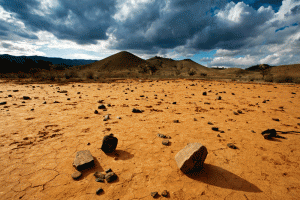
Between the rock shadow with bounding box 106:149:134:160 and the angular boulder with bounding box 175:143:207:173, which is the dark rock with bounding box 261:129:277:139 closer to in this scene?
the angular boulder with bounding box 175:143:207:173

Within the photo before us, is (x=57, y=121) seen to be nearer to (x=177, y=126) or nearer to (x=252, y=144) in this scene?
(x=177, y=126)

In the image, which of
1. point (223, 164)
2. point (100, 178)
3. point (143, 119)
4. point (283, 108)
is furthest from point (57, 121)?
point (283, 108)

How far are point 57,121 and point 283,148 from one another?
7.16 meters

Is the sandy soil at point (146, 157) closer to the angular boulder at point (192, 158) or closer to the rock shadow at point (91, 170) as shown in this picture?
the rock shadow at point (91, 170)

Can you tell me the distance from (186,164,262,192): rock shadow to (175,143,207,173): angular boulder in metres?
0.14

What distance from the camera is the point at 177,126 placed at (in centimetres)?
467

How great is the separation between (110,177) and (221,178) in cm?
210

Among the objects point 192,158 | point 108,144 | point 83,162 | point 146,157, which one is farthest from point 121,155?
point 192,158

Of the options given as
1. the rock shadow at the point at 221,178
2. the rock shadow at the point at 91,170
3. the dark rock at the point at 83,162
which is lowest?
the rock shadow at the point at 221,178

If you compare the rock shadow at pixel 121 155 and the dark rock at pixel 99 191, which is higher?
the rock shadow at pixel 121 155

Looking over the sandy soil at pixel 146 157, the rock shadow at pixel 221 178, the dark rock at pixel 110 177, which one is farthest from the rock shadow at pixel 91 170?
the rock shadow at pixel 221 178

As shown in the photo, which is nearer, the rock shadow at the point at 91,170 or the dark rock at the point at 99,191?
the dark rock at the point at 99,191

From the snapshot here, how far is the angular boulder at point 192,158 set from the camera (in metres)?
2.48

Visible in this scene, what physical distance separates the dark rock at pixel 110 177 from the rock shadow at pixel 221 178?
1.42 metres
